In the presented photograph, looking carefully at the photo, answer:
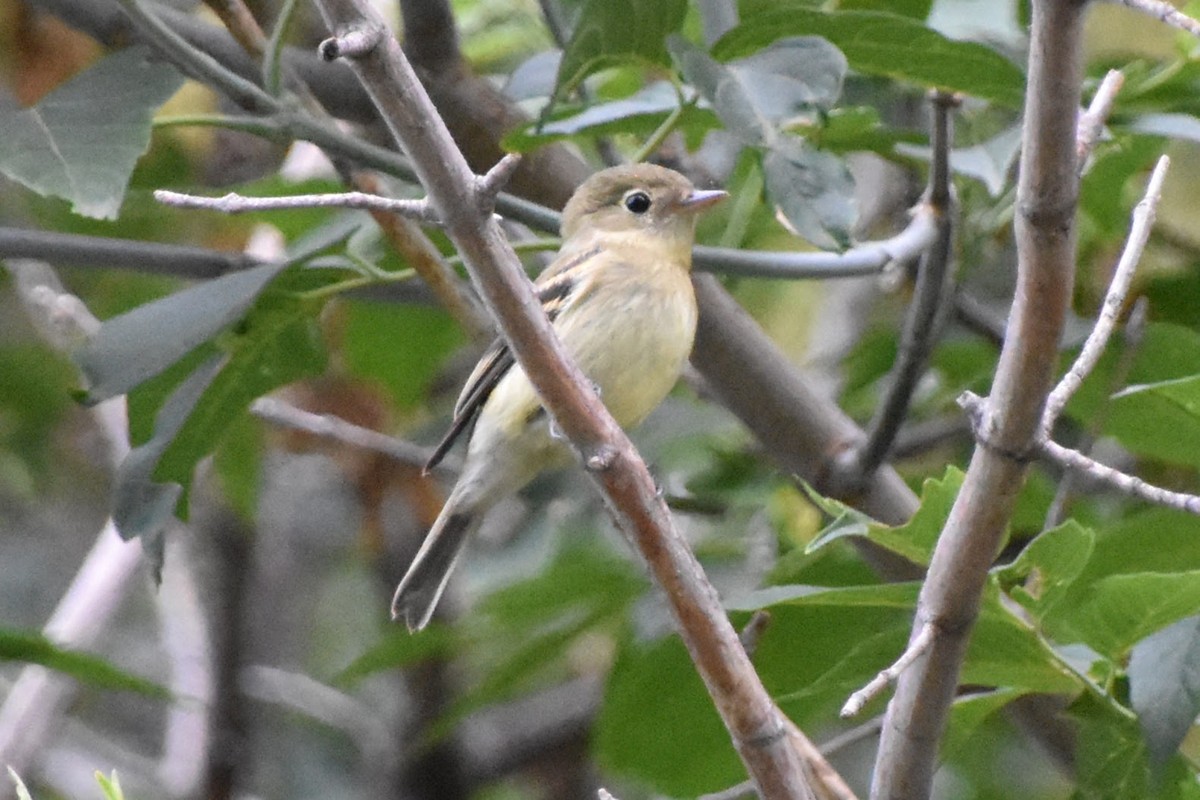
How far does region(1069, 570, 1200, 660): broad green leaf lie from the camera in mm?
2078

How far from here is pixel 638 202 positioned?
3.90 meters

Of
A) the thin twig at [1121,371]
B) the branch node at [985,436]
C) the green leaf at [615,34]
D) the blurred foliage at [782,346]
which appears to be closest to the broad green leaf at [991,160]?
the blurred foliage at [782,346]

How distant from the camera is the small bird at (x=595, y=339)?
344 cm

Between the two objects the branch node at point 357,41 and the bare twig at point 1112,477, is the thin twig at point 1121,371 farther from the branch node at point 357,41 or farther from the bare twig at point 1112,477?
the branch node at point 357,41

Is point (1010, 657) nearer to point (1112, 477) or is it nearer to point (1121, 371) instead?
point (1112, 477)

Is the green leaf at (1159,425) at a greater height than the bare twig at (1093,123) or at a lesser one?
lesser

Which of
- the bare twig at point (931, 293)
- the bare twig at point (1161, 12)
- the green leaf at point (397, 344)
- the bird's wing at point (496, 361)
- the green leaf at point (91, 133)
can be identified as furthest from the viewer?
the green leaf at point (397, 344)

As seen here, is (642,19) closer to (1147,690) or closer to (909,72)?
(909,72)

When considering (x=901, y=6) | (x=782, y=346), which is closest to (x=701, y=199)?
(x=901, y=6)

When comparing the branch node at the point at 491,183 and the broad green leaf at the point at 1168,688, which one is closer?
the branch node at the point at 491,183

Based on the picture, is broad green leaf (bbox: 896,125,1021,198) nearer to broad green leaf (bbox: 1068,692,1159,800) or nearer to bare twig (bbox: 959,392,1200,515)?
broad green leaf (bbox: 1068,692,1159,800)

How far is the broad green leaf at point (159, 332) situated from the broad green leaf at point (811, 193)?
0.84 meters

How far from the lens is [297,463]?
6176 mm

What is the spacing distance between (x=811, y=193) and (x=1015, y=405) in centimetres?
94
